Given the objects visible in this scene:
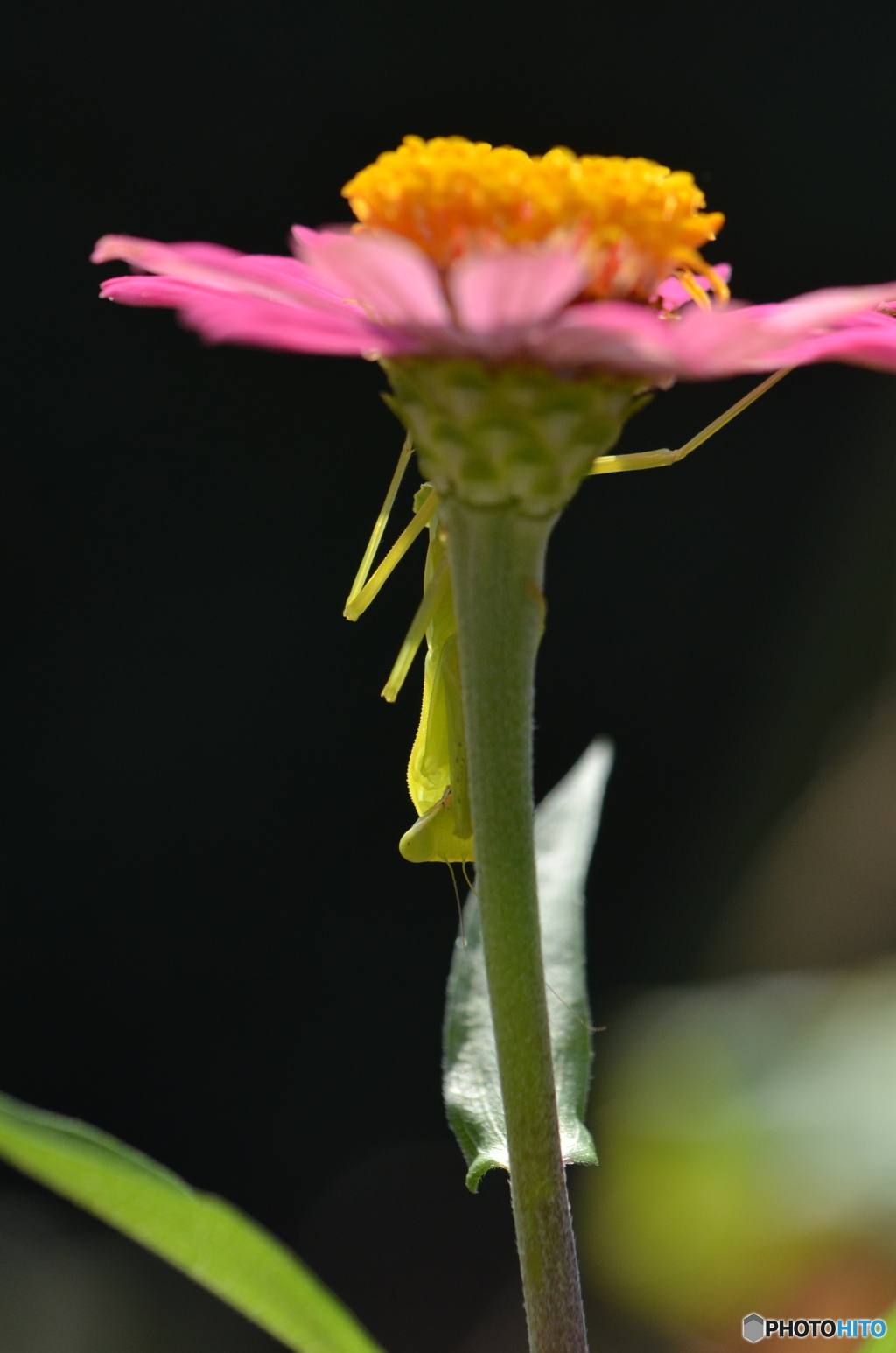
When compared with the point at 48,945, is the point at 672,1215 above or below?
below

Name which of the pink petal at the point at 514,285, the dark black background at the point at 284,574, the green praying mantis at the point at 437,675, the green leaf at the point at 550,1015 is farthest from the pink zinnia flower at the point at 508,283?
the dark black background at the point at 284,574

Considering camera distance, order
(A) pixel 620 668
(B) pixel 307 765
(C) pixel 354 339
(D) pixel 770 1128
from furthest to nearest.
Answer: (A) pixel 620 668 < (B) pixel 307 765 < (D) pixel 770 1128 < (C) pixel 354 339

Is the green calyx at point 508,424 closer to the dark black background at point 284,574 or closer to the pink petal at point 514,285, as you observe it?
the pink petal at point 514,285

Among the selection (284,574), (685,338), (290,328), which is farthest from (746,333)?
(284,574)

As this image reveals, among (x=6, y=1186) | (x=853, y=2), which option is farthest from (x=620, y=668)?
(x=6, y=1186)

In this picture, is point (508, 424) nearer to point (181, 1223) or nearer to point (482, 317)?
point (482, 317)

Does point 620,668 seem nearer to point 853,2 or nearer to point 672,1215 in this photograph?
point 672,1215

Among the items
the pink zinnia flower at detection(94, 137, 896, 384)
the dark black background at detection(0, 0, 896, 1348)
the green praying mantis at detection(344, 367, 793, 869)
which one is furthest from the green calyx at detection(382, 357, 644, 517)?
the dark black background at detection(0, 0, 896, 1348)
